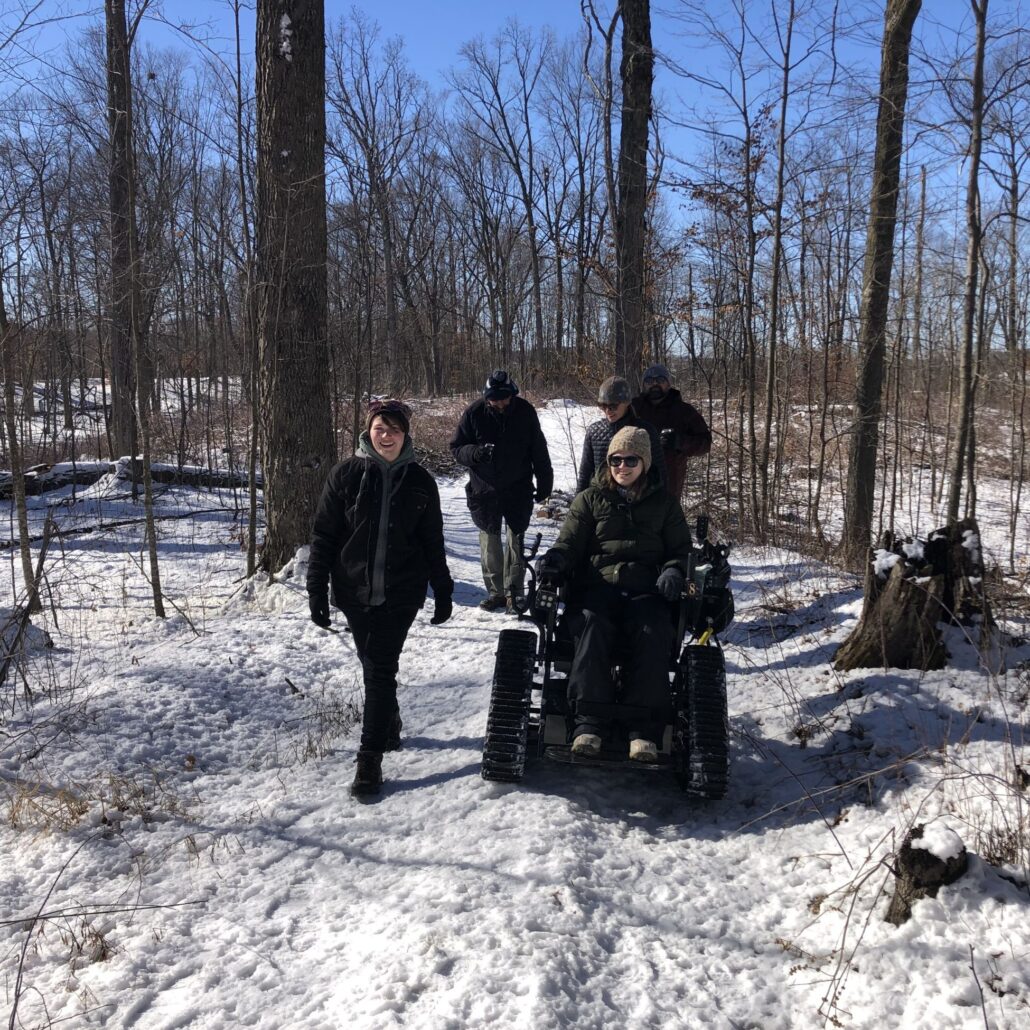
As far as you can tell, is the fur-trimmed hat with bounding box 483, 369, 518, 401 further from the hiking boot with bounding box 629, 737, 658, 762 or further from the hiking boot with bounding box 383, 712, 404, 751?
the hiking boot with bounding box 629, 737, 658, 762

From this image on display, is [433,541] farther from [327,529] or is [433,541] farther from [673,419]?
[673,419]

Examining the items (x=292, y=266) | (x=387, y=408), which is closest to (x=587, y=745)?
(x=387, y=408)

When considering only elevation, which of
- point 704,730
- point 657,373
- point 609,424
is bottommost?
point 704,730

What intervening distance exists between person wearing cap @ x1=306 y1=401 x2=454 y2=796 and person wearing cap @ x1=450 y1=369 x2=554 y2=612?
2.09 metres

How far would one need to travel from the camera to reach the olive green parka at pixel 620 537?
4.29 meters

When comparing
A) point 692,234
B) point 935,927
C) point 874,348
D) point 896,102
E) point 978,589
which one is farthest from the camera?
point 692,234

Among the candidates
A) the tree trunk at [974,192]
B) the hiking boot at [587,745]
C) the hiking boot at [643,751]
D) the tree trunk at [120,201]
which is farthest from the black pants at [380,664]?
the tree trunk at [974,192]

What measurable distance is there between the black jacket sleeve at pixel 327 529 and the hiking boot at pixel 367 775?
875 mm

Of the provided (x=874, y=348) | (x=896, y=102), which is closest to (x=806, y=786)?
(x=874, y=348)

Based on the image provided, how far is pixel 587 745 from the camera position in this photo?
360 cm

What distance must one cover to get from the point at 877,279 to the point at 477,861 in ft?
26.5

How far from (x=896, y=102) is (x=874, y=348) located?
252 centimetres

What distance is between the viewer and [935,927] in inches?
101

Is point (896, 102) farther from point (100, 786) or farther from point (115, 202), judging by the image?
point (115, 202)
